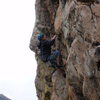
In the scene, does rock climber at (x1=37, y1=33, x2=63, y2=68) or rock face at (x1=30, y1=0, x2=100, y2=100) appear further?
rock climber at (x1=37, y1=33, x2=63, y2=68)

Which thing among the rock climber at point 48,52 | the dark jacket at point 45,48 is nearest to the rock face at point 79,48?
the rock climber at point 48,52

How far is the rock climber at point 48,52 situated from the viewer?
26.1 meters

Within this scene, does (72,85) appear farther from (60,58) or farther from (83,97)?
(60,58)

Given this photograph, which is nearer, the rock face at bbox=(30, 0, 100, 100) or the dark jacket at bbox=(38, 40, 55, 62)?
the rock face at bbox=(30, 0, 100, 100)

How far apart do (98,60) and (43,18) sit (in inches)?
562

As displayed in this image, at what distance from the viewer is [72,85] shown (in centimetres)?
2238

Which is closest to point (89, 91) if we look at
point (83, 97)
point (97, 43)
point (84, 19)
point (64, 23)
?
point (83, 97)

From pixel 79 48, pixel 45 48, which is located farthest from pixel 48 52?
pixel 79 48

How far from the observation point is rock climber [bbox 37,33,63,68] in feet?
85.7

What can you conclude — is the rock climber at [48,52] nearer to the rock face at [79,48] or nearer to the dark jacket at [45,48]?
the dark jacket at [45,48]

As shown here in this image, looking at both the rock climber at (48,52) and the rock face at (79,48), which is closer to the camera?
the rock face at (79,48)

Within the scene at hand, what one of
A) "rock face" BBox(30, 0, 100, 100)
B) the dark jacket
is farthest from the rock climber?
"rock face" BBox(30, 0, 100, 100)

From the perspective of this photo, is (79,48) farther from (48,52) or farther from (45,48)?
(48,52)

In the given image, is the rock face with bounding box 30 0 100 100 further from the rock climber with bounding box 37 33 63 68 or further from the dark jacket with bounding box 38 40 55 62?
the dark jacket with bounding box 38 40 55 62
